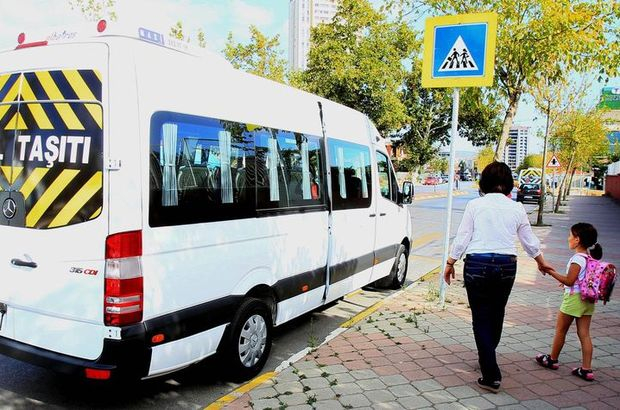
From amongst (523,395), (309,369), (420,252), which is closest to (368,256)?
(309,369)

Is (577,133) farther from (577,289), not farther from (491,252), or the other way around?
(491,252)

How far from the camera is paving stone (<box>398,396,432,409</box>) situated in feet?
12.2

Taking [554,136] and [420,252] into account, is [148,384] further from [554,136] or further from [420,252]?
[554,136]

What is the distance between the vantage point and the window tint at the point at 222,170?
11.3 ft

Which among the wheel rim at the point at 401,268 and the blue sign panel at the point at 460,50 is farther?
the wheel rim at the point at 401,268

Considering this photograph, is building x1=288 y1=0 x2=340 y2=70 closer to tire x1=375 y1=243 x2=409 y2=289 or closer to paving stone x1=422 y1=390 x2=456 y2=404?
tire x1=375 y1=243 x2=409 y2=289

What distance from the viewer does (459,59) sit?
19.9 feet

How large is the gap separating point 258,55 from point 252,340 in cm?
2002

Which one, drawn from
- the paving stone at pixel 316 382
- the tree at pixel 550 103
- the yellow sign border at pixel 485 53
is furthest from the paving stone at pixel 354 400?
the tree at pixel 550 103

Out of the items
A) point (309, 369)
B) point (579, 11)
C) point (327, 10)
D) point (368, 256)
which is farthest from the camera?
point (327, 10)

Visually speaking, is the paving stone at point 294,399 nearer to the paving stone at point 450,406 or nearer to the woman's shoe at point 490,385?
the paving stone at point 450,406

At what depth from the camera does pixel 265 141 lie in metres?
4.54

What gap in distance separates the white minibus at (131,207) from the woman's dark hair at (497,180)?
1853 mm

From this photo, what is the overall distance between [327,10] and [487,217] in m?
51.1
